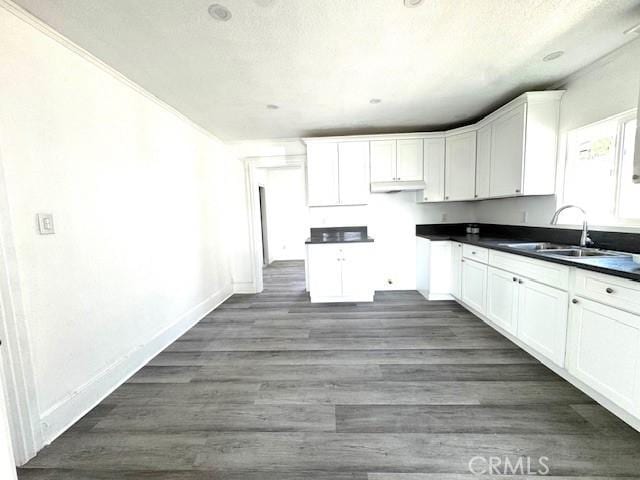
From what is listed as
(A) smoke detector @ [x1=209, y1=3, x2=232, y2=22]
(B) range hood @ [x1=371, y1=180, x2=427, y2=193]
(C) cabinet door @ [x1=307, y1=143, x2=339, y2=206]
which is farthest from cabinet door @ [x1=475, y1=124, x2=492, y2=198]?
(A) smoke detector @ [x1=209, y1=3, x2=232, y2=22]

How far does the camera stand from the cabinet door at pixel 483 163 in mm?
3207

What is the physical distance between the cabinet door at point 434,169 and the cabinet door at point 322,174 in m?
1.30

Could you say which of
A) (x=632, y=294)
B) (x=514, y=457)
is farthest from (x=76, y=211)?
(x=632, y=294)

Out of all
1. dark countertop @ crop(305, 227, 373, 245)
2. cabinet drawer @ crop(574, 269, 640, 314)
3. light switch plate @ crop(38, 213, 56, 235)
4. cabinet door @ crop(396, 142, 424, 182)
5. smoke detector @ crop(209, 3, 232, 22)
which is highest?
smoke detector @ crop(209, 3, 232, 22)

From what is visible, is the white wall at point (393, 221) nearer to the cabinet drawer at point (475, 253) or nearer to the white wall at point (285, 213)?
the cabinet drawer at point (475, 253)

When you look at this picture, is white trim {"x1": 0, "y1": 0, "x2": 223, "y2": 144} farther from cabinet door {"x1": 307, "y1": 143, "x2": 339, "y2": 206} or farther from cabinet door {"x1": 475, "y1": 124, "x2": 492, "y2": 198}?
cabinet door {"x1": 475, "y1": 124, "x2": 492, "y2": 198}

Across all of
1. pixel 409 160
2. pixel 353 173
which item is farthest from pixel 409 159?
pixel 353 173

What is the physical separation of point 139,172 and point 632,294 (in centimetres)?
362

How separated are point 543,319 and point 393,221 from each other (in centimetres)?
238

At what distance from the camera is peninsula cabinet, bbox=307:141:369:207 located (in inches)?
149

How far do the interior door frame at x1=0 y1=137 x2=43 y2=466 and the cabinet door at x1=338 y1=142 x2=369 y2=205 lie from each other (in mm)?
3237

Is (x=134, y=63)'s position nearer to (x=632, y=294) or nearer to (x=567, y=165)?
(x=632, y=294)

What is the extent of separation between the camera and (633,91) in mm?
1974

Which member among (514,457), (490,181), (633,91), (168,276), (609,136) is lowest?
(514,457)
